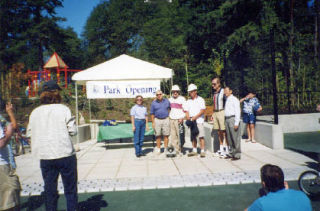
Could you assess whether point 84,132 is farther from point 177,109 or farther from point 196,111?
point 196,111

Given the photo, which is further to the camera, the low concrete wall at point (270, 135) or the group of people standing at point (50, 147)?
the low concrete wall at point (270, 135)

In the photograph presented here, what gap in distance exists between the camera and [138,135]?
734 centimetres

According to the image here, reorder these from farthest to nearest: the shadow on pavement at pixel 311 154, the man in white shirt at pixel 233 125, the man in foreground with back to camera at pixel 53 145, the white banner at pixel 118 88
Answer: the white banner at pixel 118 88, the man in white shirt at pixel 233 125, the shadow on pavement at pixel 311 154, the man in foreground with back to camera at pixel 53 145

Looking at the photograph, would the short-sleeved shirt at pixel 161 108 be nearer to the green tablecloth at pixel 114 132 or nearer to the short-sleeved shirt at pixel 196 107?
the short-sleeved shirt at pixel 196 107

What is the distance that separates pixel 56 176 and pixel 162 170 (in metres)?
3.11

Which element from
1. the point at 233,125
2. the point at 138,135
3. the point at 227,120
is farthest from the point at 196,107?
the point at 138,135

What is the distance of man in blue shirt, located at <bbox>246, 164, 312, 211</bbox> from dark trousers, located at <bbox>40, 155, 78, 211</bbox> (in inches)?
81.8

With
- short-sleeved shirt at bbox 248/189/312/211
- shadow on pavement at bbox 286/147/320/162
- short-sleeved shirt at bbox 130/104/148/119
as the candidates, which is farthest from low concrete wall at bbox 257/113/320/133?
short-sleeved shirt at bbox 248/189/312/211

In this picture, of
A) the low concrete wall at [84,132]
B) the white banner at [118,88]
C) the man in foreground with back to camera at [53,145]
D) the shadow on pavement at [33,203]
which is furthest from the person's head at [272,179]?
the low concrete wall at [84,132]

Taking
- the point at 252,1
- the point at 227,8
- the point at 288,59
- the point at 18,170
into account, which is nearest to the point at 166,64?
the point at 227,8

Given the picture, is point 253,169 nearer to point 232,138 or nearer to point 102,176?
point 232,138

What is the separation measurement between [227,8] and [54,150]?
Result: 794 inches

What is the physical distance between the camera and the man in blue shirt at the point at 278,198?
195 cm

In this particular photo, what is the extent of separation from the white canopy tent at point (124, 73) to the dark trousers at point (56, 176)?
19.0 feet
